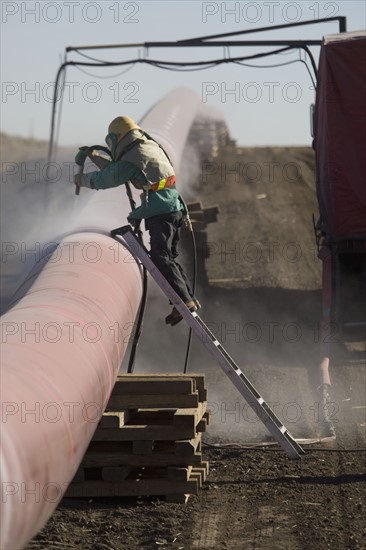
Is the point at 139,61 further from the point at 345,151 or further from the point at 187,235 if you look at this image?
the point at 345,151

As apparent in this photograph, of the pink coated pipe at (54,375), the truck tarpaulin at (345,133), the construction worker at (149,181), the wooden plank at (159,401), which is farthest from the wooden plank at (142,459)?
the truck tarpaulin at (345,133)

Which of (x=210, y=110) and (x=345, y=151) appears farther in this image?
(x=210, y=110)

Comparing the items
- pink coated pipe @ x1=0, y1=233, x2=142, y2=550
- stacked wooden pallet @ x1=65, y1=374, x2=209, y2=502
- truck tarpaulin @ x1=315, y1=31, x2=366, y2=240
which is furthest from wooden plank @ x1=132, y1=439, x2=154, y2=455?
truck tarpaulin @ x1=315, y1=31, x2=366, y2=240

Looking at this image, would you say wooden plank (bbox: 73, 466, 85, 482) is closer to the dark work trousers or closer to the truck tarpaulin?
the dark work trousers

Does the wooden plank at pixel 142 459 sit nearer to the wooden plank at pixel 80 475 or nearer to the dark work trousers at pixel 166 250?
the wooden plank at pixel 80 475

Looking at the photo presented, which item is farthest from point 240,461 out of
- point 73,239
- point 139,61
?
point 139,61

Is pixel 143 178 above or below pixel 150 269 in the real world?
above

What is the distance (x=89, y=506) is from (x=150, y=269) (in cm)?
227

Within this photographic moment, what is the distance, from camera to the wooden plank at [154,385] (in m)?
8.71

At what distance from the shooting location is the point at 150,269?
373 inches

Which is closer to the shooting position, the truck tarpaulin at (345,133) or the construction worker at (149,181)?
the construction worker at (149,181)

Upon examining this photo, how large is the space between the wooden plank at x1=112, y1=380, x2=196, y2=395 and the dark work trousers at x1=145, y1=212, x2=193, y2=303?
100 cm

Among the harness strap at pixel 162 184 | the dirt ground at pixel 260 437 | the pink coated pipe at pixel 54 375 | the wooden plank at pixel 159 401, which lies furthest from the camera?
the harness strap at pixel 162 184

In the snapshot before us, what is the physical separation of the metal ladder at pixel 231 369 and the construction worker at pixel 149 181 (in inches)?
3.8
